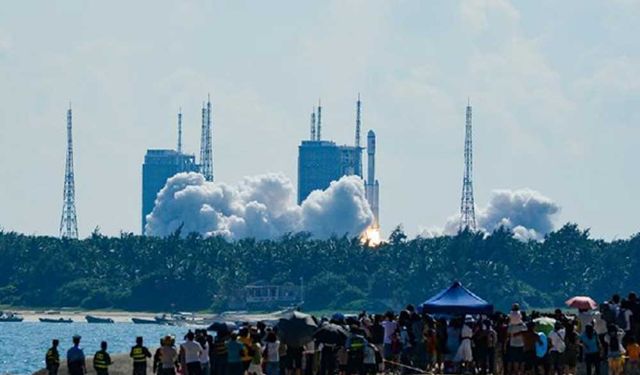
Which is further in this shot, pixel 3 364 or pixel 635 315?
pixel 3 364

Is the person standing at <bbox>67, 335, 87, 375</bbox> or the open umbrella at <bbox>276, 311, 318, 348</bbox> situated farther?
the open umbrella at <bbox>276, 311, 318, 348</bbox>

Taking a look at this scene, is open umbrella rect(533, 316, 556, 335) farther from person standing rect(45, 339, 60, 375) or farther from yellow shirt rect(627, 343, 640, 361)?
person standing rect(45, 339, 60, 375)

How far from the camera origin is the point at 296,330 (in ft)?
185

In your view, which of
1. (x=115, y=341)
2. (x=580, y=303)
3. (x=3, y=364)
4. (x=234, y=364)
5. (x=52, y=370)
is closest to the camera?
(x=234, y=364)

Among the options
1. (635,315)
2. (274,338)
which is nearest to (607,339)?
(635,315)

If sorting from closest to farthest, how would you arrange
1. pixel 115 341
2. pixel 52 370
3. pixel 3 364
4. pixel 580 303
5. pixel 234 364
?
pixel 234 364
pixel 52 370
pixel 580 303
pixel 3 364
pixel 115 341

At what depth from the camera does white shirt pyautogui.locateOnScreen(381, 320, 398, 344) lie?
60344 millimetres


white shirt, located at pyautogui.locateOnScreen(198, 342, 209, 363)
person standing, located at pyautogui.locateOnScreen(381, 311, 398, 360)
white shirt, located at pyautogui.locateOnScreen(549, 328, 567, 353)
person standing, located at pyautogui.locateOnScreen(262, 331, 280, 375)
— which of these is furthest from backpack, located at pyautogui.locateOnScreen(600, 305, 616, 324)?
white shirt, located at pyautogui.locateOnScreen(198, 342, 209, 363)

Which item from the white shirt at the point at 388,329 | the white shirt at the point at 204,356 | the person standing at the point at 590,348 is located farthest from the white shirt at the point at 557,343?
the white shirt at the point at 204,356

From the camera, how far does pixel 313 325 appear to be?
5669 cm

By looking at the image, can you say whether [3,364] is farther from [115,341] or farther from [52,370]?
[52,370]

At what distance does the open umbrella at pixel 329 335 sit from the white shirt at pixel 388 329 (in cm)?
415

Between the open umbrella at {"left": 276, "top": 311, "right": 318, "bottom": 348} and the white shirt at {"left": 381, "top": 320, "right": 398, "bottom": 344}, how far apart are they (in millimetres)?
4213

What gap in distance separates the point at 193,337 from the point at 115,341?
121 metres
